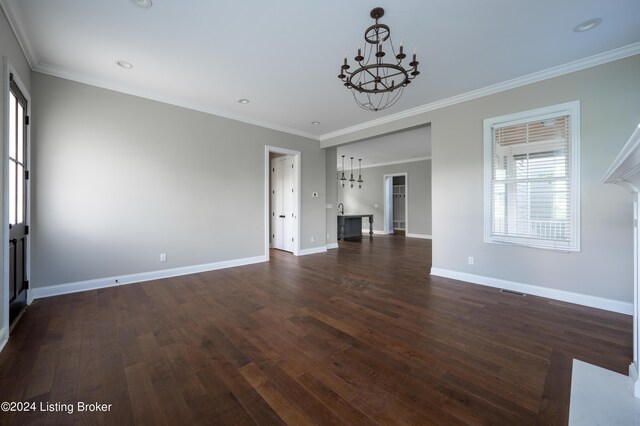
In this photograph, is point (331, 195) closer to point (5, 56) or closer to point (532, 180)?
point (532, 180)

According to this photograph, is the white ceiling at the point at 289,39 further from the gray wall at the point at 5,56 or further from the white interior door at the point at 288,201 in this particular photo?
the white interior door at the point at 288,201

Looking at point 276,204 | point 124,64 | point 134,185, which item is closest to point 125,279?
point 134,185

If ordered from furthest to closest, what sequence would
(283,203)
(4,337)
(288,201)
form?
(283,203), (288,201), (4,337)

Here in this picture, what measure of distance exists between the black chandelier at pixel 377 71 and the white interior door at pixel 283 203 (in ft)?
8.53

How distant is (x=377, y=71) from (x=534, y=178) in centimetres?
266

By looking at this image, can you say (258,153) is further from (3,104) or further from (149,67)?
(3,104)

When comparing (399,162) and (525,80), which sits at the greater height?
(399,162)

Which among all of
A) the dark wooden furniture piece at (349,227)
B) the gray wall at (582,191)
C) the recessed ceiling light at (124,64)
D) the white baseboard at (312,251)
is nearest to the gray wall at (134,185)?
the recessed ceiling light at (124,64)

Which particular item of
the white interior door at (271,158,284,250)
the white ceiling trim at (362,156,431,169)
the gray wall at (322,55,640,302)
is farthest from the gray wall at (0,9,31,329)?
the white ceiling trim at (362,156,431,169)

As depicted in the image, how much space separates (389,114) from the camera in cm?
481

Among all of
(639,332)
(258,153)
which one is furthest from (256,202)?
(639,332)

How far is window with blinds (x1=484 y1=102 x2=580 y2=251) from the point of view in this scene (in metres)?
3.15

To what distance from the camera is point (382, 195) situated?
10609mm

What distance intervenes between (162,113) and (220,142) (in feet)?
3.17
